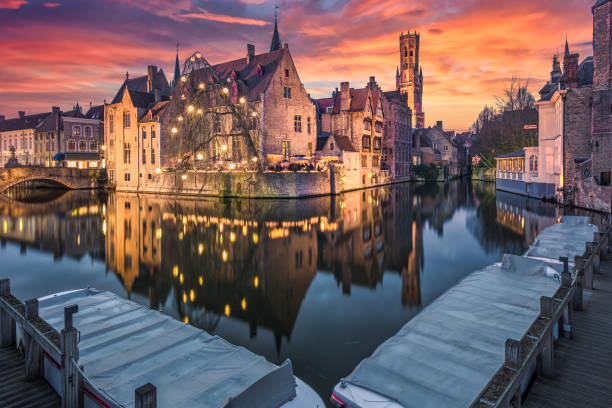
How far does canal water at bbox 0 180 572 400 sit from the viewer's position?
905 centimetres

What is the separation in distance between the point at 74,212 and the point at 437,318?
1368 inches

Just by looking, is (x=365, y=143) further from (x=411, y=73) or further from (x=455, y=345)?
(x=411, y=73)

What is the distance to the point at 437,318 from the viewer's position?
24.7ft

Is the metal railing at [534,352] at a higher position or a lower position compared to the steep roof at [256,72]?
lower

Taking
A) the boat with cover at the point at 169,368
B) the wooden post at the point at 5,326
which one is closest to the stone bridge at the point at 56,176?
the wooden post at the point at 5,326

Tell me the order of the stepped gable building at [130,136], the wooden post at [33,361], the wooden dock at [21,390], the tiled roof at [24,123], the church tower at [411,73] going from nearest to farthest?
the wooden dock at [21,390] → the wooden post at [33,361] → the stepped gable building at [130,136] → the tiled roof at [24,123] → the church tower at [411,73]

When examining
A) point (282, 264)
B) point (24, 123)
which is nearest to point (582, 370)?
point (282, 264)

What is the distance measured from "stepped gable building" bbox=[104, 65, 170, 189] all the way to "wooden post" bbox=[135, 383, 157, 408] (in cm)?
5192

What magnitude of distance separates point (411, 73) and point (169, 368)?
148508 millimetres

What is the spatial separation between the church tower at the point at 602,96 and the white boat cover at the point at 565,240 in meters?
14.1

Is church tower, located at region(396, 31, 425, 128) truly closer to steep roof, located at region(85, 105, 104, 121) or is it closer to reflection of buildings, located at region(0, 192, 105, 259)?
steep roof, located at region(85, 105, 104, 121)

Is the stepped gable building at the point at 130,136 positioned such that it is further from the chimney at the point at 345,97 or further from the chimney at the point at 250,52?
the chimney at the point at 345,97

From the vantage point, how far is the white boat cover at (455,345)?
518 centimetres

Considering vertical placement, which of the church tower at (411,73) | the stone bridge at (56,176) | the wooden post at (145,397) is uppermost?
the church tower at (411,73)
